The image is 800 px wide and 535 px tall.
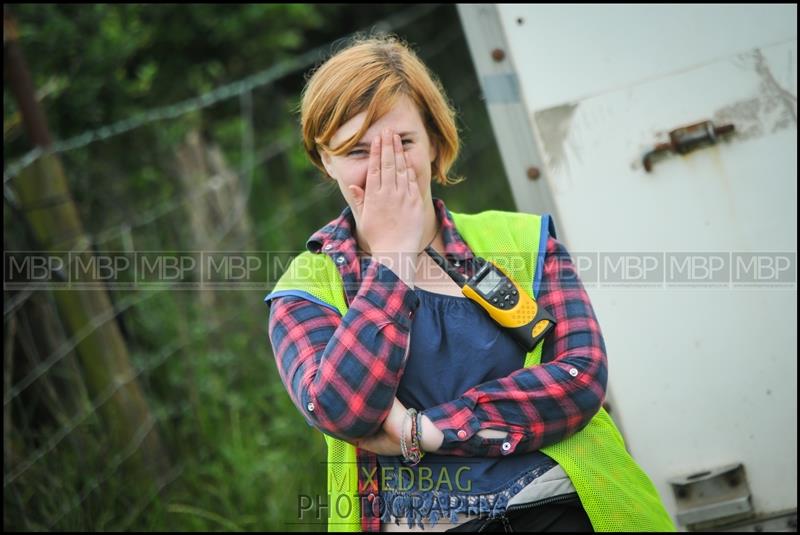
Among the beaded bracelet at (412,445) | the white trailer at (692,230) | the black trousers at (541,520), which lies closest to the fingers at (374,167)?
the beaded bracelet at (412,445)

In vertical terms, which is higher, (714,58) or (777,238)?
(714,58)

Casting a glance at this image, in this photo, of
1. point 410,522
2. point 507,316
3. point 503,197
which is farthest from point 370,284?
point 503,197

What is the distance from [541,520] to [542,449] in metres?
0.14

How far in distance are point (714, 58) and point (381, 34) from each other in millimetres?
1255

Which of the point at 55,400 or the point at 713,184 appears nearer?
the point at 713,184

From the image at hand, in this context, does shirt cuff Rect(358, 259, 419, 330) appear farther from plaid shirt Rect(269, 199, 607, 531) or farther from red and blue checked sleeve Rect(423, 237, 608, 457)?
red and blue checked sleeve Rect(423, 237, 608, 457)

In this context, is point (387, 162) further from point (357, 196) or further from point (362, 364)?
point (362, 364)

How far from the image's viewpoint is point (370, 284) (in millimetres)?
1587

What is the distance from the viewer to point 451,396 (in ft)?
5.55

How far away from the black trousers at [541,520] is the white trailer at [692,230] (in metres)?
1.08

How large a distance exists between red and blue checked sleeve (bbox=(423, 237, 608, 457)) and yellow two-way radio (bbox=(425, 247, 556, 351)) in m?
0.07

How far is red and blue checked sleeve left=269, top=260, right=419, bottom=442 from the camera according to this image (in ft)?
5.01

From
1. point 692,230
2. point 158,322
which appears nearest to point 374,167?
point 692,230

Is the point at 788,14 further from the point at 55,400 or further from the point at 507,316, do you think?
the point at 55,400
